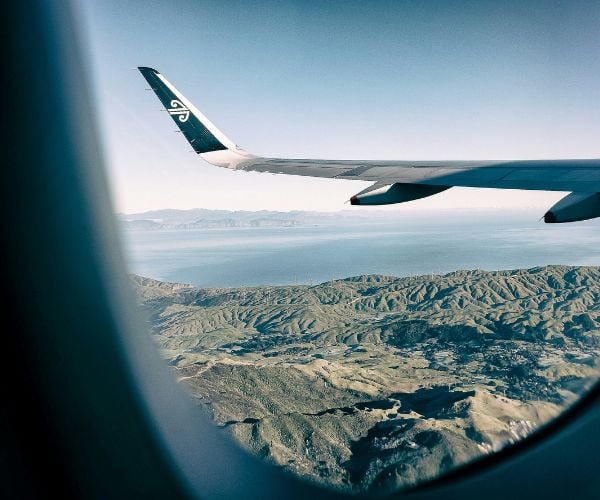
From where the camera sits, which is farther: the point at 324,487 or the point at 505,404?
the point at 505,404

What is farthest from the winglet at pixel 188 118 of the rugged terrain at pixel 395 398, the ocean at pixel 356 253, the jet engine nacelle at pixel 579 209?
the ocean at pixel 356 253

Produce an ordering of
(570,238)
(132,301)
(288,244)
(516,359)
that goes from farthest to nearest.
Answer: (288,244)
(570,238)
(516,359)
(132,301)

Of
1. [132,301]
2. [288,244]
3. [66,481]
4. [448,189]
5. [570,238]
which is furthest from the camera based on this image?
[288,244]

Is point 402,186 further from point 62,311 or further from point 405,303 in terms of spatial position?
point 405,303

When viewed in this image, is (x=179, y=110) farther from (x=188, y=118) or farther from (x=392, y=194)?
(x=392, y=194)

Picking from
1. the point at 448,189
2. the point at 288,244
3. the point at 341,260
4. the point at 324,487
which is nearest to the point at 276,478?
the point at 324,487

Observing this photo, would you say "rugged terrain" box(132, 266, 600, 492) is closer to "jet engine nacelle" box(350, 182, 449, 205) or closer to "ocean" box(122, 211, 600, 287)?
"jet engine nacelle" box(350, 182, 449, 205)

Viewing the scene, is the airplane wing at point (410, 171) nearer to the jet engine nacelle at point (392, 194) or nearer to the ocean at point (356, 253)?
the jet engine nacelle at point (392, 194)
